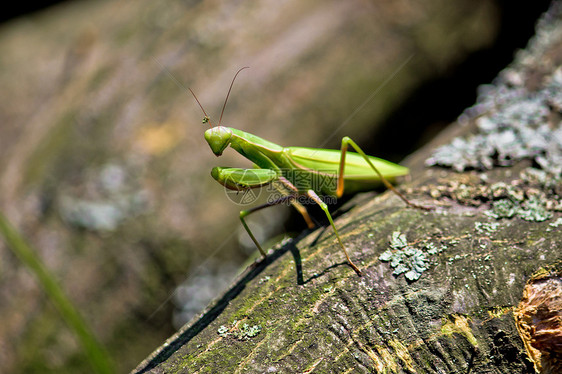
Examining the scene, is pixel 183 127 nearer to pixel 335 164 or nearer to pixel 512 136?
pixel 335 164

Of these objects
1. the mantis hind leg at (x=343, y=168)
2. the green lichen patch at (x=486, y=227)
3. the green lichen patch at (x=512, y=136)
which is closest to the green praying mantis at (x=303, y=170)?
the mantis hind leg at (x=343, y=168)

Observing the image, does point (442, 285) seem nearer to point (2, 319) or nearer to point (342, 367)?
point (342, 367)

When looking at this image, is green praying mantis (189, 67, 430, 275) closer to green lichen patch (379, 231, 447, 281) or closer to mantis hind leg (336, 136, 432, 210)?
mantis hind leg (336, 136, 432, 210)

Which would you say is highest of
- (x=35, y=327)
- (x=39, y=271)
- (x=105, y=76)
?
(x=105, y=76)

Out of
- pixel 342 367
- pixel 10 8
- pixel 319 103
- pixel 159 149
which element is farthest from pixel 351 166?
pixel 10 8

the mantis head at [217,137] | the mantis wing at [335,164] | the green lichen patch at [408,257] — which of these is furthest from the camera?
the mantis wing at [335,164]

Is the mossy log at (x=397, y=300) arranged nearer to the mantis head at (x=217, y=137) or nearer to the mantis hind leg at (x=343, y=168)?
the mantis hind leg at (x=343, y=168)
